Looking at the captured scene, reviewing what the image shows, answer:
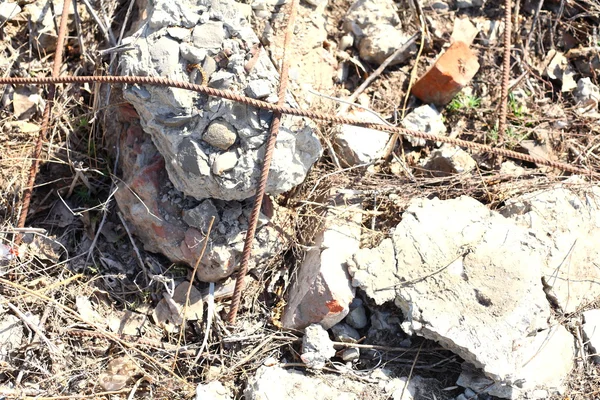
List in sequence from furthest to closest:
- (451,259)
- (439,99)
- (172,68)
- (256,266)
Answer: (439,99), (256,266), (451,259), (172,68)

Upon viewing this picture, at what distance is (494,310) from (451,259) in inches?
10.9

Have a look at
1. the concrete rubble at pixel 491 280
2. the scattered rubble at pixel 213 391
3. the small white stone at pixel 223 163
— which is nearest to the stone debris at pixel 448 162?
the concrete rubble at pixel 491 280

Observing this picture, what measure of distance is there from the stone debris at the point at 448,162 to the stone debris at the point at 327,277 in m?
0.51

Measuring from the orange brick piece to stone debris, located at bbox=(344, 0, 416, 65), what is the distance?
23 cm

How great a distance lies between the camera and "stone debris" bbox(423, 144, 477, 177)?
318 cm

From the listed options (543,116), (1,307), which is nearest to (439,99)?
(543,116)

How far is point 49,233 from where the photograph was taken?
3.05 m

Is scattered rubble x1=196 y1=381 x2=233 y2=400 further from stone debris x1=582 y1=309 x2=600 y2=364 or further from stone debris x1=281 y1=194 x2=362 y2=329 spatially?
stone debris x1=582 y1=309 x2=600 y2=364

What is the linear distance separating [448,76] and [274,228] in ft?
4.02

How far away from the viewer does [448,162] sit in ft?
10.4

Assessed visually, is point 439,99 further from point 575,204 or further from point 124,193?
point 124,193

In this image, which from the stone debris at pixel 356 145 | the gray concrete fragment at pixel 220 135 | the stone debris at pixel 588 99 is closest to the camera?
the gray concrete fragment at pixel 220 135

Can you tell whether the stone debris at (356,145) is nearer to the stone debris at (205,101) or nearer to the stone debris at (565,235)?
the stone debris at (205,101)

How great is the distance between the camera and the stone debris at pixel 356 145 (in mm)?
3113
